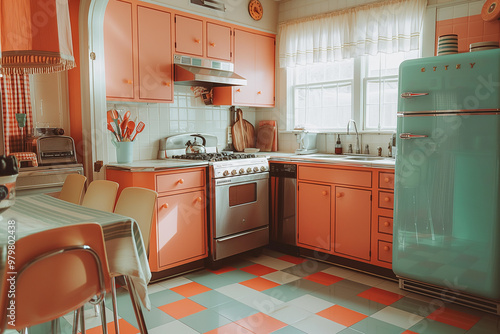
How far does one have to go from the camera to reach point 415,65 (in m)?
2.90

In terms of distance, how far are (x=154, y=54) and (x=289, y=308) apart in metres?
2.37

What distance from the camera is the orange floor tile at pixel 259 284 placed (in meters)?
3.18

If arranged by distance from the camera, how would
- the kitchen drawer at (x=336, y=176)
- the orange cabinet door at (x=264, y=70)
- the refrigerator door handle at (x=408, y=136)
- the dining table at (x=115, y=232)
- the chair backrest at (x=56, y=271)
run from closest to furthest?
the chair backrest at (x=56, y=271) < the dining table at (x=115, y=232) < the refrigerator door handle at (x=408, y=136) < the kitchen drawer at (x=336, y=176) < the orange cabinet door at (x=264, y=70)

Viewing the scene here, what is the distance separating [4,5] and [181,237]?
206 cm

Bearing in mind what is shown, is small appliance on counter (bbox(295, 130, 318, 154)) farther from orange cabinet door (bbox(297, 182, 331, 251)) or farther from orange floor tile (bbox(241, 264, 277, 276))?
orange floor tile (bbox(241, 264, 277, 276))

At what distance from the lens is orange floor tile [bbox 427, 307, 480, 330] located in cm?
258

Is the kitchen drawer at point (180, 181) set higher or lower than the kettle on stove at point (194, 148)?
lower

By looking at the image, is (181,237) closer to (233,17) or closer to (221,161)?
(221,161)

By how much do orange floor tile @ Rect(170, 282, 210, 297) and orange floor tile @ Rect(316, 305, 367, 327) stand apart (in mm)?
932

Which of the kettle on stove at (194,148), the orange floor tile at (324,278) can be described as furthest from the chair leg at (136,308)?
the kettle on stove at (194,148)

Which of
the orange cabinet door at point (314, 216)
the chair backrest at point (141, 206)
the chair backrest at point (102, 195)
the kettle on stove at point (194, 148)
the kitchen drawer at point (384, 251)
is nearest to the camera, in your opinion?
the chair backrest at point (141, 206)

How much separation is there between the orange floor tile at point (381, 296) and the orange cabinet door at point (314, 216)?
65 centimetres

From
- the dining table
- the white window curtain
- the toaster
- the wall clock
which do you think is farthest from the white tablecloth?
the wall clock

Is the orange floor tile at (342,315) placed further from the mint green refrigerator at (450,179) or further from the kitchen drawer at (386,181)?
the kitchen drawer at (386,181)
